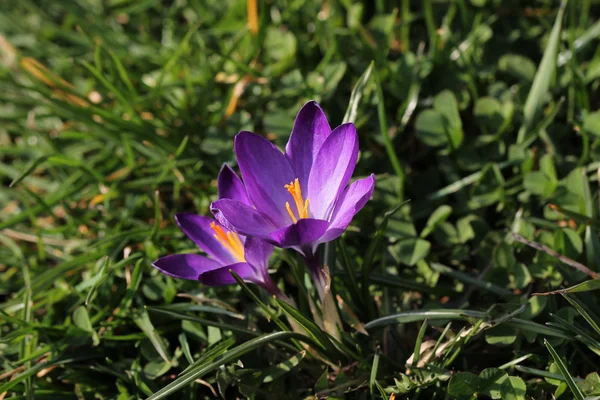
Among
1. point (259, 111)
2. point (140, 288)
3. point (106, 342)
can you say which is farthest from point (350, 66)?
point (106, 342)

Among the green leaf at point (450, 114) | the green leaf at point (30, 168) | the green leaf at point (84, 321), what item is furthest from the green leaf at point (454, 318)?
the green leaf at point (30, 168)

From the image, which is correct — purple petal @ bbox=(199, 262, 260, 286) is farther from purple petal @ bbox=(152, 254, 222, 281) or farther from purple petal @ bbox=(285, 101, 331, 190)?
purple petal @ bbox=(285, 101, 331, 190)

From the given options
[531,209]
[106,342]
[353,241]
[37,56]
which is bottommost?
[531,209]

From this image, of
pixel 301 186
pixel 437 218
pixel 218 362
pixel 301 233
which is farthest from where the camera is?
pixel 437 218

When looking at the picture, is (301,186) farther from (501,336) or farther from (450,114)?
(450,114)

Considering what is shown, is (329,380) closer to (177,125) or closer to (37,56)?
(177,125)

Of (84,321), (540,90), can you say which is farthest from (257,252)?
(540,90)

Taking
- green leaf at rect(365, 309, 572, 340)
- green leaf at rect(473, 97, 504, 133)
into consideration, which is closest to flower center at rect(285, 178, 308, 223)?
green leaf at rect(365, 309, 572, 340)
